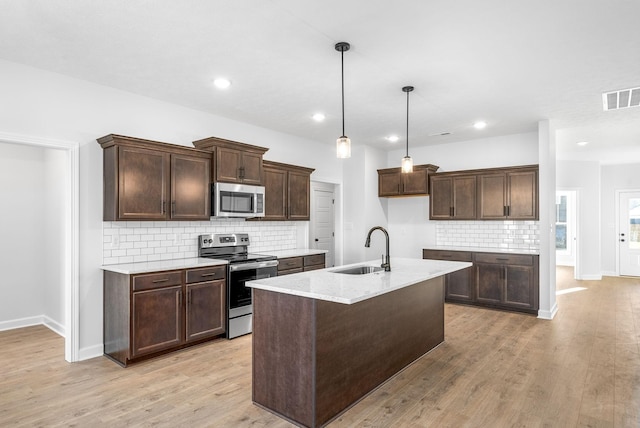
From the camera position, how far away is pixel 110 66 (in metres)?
3.54

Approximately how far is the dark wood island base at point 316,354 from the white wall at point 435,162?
414cm

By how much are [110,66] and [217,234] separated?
227 cm

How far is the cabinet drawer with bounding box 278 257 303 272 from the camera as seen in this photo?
5.18m

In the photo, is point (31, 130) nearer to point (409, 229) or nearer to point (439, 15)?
point (439, 15)

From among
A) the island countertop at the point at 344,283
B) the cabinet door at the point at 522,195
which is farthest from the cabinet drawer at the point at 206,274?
the cabinet door at the point at 522,195

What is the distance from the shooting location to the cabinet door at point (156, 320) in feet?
12.0

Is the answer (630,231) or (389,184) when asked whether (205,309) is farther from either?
(630,231)

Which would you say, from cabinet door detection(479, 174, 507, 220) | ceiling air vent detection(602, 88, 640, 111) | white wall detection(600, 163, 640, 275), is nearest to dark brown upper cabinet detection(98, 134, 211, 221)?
cabinet door detection(479, 174, 507, 220)

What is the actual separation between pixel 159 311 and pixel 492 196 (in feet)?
16.7

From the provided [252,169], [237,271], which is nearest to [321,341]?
[237,271]

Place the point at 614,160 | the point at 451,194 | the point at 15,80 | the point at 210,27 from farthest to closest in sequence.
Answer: the point at 614,160 → the point at 451,194 → the point at 15,80 → the point at 210,27

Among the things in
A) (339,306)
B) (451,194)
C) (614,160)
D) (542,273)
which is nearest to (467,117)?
(451,194)

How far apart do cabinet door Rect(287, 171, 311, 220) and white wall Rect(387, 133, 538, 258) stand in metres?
2.32

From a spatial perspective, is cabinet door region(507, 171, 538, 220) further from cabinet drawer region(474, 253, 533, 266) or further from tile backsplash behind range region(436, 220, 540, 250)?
cabinet drawer region(474, 253, 533, 266)
